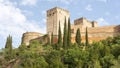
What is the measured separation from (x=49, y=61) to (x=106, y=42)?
32.7 ft

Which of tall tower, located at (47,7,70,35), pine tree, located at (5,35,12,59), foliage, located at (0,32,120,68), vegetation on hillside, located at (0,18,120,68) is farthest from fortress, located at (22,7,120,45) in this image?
pine tree, located at (5,35,12,59)

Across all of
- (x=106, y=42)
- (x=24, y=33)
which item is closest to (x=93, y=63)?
(x=106, y=42)

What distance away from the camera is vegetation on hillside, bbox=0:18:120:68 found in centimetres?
4697

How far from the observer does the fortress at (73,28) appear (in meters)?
62.6

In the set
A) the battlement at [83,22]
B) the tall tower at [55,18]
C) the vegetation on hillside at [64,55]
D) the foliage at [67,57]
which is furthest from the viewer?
the battlement at [83,22]

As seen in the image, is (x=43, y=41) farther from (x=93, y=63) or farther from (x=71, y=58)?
(x=93, y=63)

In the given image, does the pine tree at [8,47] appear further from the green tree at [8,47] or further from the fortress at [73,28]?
the fortress at [73,28]

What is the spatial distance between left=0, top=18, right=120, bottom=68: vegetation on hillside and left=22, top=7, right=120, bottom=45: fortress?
13.6ft

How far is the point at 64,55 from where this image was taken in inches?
2040

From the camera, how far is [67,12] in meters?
70.4

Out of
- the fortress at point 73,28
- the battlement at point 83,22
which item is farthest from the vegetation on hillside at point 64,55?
the battlement at point 83,22

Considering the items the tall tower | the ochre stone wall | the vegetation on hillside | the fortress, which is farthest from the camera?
the tall tower

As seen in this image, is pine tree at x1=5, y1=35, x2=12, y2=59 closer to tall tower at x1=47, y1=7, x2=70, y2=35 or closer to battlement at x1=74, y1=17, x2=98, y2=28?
tall tower at x1=47, y1=7, x2=70, y2=35

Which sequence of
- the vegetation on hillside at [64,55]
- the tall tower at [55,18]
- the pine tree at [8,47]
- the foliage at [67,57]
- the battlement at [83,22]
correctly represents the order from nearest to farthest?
the foliage at [67,57] → the vegetation on hillside at [64,55] → the pine tree at [8,47] → the tall tower at [55,18] → the battlement at [83,22]
